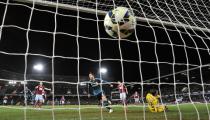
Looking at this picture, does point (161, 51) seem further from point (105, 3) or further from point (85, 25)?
point (105, 3)

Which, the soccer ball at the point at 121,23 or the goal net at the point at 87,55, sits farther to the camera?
the goal net at the point at 87,55

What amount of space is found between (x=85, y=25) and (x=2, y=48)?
10.2m

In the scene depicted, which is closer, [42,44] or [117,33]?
[117,33]

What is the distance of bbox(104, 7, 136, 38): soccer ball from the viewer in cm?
516

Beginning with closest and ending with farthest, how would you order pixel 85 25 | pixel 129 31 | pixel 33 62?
pixel 129 31
pixel 85 25
pixel 33 62

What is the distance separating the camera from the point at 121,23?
17.0 ft

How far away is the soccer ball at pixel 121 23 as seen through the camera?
5160 millimetres

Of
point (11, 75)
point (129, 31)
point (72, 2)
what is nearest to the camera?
point (129, 31)

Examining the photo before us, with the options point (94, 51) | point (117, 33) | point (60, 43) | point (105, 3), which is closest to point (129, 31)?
point (117, 33)

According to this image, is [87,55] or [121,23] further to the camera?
[87,55]

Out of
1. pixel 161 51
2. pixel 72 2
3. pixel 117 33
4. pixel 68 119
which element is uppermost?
pixel 161 51

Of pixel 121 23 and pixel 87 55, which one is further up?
pixel 87 55

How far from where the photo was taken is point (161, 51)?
85.4 feet

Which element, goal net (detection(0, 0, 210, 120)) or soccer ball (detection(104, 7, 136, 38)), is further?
goal net (detection(0, 0, 210, 120))
